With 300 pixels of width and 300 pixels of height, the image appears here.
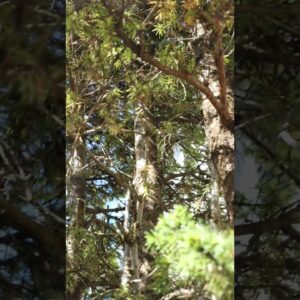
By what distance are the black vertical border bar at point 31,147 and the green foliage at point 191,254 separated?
0.24 metres

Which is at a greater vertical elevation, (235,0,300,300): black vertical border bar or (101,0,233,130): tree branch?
(101,0,233,130): tree branch

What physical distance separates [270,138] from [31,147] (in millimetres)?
443

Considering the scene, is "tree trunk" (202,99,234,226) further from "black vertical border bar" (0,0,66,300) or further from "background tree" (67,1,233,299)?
"black vertical border bar" (0,0,66,300)

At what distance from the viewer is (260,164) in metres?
0.97

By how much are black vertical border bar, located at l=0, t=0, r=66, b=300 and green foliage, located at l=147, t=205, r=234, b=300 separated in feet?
0.80

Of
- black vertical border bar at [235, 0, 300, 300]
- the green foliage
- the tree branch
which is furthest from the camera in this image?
the tree branch

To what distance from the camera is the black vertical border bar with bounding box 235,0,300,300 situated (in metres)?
0.93

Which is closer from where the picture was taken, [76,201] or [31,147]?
[31,147]

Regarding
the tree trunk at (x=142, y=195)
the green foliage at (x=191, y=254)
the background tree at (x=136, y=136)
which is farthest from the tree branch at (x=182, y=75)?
the green foliage at (x=191, y=254)

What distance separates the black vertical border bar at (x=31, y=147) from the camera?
98 centimetres

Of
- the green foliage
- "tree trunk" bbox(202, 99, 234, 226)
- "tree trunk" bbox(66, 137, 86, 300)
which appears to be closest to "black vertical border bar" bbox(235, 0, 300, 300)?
the green foliage

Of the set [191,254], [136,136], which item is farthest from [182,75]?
[191,254]

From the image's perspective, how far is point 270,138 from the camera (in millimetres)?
955

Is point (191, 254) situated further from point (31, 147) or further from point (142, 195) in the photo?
point (31, 147)
